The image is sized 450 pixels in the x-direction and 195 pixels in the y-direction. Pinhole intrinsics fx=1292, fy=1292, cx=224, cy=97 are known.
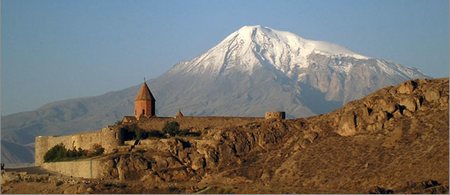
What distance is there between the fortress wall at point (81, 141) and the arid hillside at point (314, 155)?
1.57 m

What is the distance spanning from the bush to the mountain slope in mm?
→ 104548

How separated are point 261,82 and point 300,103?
33.2 feet

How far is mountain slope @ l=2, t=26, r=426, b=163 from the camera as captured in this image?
182 meters

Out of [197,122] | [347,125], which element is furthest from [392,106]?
[197,122]

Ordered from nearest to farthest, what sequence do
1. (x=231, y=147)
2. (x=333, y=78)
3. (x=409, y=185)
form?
(x=409, y=185) → (x=231, y=147) → (x=333, y=78)

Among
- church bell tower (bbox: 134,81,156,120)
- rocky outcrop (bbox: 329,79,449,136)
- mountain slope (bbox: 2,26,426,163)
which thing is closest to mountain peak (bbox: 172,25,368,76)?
mountain slope (bbox: 2,26,426,163)

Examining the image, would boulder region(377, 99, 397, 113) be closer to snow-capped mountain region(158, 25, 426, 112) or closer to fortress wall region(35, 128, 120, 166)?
fortress wall region(35, 128, 120, 166)

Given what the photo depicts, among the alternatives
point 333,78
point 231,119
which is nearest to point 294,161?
point 231,119

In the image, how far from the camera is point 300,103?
17975 cm

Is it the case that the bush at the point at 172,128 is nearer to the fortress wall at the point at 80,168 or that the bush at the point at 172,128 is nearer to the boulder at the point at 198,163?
the fortress wall at the point at 80,168

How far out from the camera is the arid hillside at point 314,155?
183ft

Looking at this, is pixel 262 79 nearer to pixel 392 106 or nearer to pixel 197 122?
pixel 197 122

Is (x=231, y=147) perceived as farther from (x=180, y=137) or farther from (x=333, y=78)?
(x=333, y=78)

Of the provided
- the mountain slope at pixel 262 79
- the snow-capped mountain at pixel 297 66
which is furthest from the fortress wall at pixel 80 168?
the snow-capped mountain at pixel 297 66
